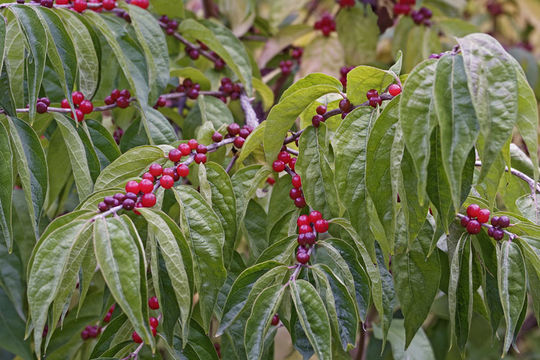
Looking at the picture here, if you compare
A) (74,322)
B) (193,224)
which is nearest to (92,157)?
(193,224)

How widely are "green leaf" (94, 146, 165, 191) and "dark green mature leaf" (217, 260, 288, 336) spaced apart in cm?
20

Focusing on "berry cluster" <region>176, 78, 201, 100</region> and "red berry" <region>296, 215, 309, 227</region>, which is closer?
"red berry" <region>296, 215, 309, 227</region>

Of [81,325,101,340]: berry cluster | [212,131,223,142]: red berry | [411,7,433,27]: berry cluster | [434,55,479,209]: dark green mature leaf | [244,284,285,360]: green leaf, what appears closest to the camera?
[434,55,479,209]: dark green mature leaf

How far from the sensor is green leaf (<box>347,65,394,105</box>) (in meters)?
0.78

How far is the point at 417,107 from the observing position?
629 mm

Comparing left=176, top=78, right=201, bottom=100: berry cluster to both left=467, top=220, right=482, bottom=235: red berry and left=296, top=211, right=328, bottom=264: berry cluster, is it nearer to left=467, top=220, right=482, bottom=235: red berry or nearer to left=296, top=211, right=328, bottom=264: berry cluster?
left=296, top=211, right=328, bottom=264: berry cluster

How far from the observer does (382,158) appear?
687 mm

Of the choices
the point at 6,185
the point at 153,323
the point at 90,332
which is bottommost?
the point at 90,332

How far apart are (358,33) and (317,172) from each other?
2.75 ft

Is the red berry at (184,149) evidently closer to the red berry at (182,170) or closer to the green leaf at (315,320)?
the red berry at (182,170)

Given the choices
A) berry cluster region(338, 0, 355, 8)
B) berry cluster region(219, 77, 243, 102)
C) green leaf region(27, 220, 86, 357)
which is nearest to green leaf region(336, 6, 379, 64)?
berry cluster region(338, 0, 355, 8)

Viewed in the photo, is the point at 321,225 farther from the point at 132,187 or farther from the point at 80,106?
the point at 80,106

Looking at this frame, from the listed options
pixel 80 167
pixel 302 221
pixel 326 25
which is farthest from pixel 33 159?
pixel 326 25

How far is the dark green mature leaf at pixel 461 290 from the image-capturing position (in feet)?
2.47
